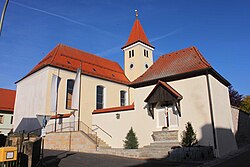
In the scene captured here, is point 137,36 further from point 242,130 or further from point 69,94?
point 242,130

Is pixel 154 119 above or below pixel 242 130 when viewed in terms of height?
above

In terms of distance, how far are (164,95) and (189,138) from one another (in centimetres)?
344

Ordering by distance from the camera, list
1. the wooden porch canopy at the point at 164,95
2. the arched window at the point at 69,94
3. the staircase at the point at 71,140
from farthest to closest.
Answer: the arched window at the point at 69,94 < the staircase at the point at 71,140 < the wooden porch canopy at the point at 164,95

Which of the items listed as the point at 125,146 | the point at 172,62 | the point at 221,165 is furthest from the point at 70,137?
the point at 221,165

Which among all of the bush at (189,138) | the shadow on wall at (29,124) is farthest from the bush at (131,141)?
the shadow on wall at (29,124)

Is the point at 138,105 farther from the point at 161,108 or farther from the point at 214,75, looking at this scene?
the point at 214,75

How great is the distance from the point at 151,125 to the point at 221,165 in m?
7.00

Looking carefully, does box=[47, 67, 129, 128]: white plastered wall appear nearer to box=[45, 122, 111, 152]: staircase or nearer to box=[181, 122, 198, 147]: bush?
box=[45, 122, 111, 152]: staircase

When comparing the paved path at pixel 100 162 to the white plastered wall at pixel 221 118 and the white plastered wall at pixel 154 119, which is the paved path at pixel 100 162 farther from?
the white plastered wall at pixel 221 118

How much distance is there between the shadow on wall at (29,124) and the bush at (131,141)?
9.93 meters

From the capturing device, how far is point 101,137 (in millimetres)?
20375

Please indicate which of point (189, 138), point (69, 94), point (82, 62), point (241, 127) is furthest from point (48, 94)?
point (241, 127)

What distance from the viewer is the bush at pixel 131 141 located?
1664cm

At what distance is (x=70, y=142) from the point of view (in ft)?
58.1
